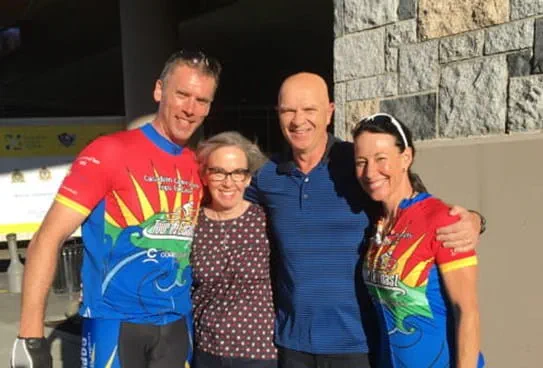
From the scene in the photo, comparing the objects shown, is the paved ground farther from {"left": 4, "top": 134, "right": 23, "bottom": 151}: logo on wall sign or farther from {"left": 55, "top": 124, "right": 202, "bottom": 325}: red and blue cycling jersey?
{"left": 55, "top": 124, "right": 202, "bottom": 325}: red and blue cycling jersey

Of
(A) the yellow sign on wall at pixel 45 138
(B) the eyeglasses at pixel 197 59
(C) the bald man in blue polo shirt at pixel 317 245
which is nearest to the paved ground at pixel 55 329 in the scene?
(A) the yellow sign on wall at pixel 45 138

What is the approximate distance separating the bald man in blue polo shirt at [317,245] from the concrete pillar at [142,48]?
19.7 ft

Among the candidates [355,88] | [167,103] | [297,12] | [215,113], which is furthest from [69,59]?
[167,103]

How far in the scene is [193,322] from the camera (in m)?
2.66

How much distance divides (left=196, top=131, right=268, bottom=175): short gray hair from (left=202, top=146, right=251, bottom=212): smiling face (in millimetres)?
20

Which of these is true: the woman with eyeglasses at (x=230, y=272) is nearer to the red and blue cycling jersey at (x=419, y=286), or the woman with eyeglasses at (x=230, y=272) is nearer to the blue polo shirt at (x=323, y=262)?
the blue polo shirt at (x=323, y=262)

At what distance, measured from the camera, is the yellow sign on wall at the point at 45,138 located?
8.05 m

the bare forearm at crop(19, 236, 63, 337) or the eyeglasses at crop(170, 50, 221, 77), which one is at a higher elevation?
the eyeglasses at crop(170, 50, 221, 77)

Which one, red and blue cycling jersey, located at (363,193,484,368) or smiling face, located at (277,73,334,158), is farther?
smiling face, located at (277,73,334,158)

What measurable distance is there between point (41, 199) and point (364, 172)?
6874 millimetres

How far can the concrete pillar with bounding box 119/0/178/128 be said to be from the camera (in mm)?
8117

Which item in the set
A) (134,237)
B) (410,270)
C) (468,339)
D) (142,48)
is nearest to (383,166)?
(410,270)

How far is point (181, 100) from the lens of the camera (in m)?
2.48

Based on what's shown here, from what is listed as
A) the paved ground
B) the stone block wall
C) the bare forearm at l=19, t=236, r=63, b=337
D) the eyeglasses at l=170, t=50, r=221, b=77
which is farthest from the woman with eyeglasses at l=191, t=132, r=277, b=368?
the paved ground
